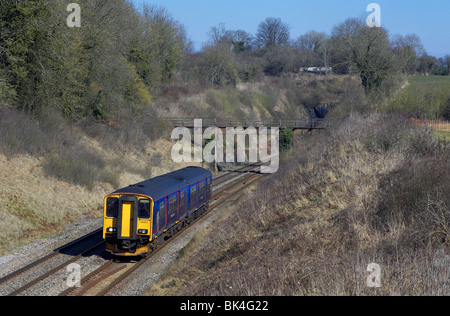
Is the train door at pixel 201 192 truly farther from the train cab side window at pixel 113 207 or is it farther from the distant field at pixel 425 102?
the distant field at pixel 425 102

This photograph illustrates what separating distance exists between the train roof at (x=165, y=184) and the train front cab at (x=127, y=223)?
0.36 meters

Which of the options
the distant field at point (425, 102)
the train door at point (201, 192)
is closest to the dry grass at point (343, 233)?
the train door at point (201, 192)

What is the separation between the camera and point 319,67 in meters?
105

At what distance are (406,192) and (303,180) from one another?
6290mm

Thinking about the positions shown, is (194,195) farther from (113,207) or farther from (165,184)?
(113,207)

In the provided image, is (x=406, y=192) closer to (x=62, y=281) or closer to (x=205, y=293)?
(x=205, y=293)

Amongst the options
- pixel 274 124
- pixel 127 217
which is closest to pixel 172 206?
pixel 127 217

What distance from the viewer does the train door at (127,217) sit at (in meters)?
14.4

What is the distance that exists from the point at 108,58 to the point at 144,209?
20.7 metres

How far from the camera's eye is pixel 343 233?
12008mm

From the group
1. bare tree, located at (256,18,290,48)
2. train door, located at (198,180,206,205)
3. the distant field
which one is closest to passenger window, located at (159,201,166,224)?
train door, located at (198,180,206,205)
